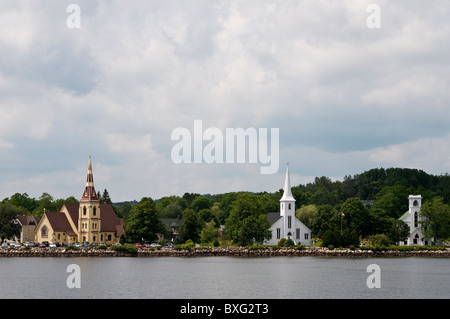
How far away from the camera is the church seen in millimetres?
113312

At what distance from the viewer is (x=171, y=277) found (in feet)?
198

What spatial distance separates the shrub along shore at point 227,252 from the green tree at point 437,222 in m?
6.30

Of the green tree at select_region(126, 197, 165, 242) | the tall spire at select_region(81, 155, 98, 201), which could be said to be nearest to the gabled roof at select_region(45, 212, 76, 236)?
the tall spire at select_region(81, 155, 98, 201)

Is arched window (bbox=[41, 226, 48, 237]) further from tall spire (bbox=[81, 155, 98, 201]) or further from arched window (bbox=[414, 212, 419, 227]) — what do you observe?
arched window (bbox=[414, 212, 419, 227])

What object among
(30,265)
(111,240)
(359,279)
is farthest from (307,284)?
(111,240)

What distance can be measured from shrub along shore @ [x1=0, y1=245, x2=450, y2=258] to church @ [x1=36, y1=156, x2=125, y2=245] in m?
13.4

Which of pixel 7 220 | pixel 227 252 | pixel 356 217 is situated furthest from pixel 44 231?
pixel 356 217

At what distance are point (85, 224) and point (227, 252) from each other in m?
28.9

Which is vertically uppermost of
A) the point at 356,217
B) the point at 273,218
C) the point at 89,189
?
the point at 89,189

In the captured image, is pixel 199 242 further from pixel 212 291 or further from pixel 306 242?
pixel 212 291

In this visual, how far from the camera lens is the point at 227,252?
98312mm

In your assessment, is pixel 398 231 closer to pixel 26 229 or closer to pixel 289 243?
pixel 289 243
